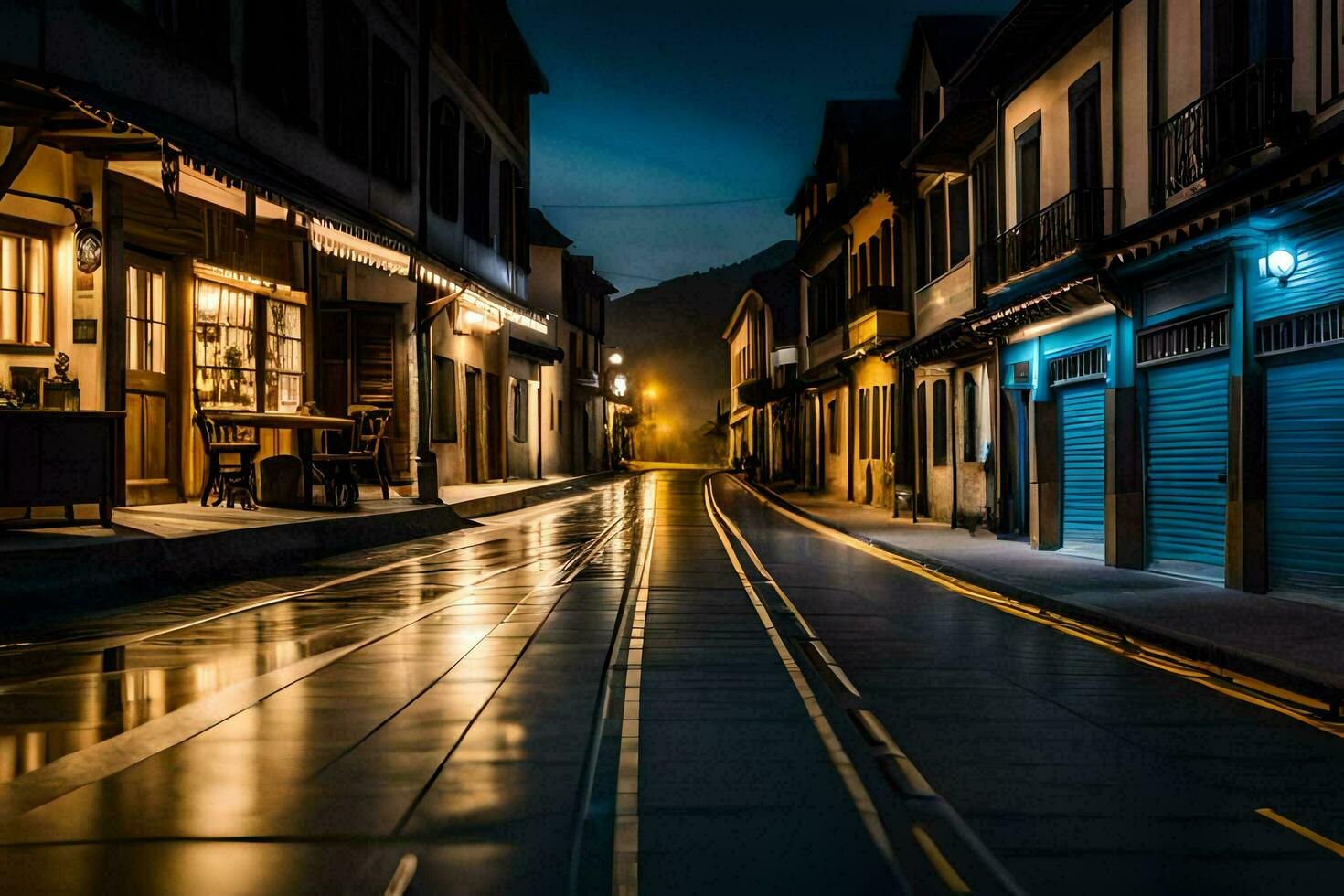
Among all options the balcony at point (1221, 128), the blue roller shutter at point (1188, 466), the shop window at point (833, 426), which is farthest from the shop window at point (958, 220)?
the shop window at point (833, 426)

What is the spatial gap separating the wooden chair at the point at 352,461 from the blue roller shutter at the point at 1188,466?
11822 millimetres

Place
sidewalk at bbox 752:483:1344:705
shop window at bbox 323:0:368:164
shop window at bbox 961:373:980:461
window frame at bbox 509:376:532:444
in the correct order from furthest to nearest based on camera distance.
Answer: window frame at bbox 509:376:532:444 → shop window at bbox 961:373:980:461 → shop window at bbox 323:0:368:164 → sidewalk at bbox 752:483:1344:705

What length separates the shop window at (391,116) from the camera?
2288cm

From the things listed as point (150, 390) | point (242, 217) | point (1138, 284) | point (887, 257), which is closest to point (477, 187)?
point (887, 257)

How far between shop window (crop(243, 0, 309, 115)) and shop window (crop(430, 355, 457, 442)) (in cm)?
919

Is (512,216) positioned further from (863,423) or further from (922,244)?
(922,244)

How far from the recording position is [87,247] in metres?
13.4

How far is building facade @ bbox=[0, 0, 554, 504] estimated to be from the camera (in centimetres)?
1289

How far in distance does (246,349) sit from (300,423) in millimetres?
2974

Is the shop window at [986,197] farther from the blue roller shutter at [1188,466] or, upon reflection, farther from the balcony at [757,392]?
the balcony at [757,392]

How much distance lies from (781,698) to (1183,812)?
253 cm

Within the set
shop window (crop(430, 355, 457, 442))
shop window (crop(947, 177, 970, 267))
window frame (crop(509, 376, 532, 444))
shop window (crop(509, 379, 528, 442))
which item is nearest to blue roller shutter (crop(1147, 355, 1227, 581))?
shop window (crop(947, 177, 970, 267))

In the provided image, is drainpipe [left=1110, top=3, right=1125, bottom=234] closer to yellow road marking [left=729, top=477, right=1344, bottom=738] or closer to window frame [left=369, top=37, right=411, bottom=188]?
yellow road marking [left=729, top=477, right=1344, bottom=738]

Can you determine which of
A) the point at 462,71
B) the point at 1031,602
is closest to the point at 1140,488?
the point at 1031,602
